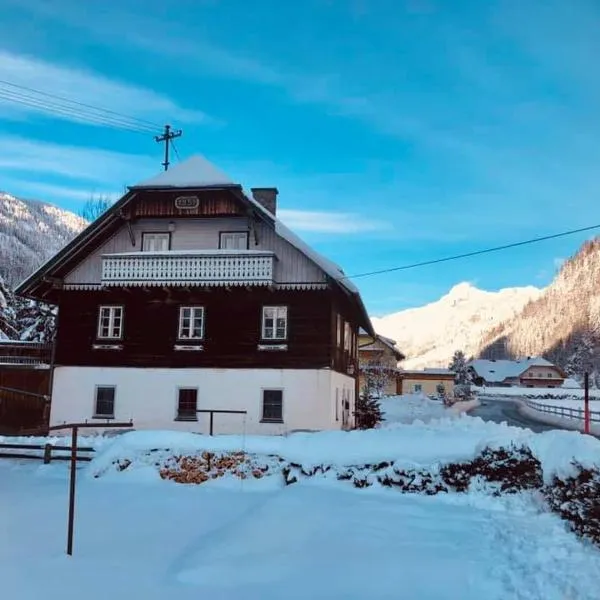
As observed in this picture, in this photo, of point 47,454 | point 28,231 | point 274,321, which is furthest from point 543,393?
point 28,231

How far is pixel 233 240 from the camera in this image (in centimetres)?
2698

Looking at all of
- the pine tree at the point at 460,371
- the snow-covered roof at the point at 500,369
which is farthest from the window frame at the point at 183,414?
the snow-covered roof at the point at 500,369

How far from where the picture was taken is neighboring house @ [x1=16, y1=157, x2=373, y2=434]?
2556cm

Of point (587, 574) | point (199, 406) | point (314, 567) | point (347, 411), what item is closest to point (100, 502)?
point (314, 567)

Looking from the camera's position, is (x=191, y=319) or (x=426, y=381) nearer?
(x=191, y=319)

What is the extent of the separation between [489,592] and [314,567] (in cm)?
246

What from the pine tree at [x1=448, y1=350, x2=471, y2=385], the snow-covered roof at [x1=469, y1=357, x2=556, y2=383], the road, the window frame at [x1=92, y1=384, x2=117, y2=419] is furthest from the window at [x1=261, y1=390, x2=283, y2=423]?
the snow-covered roof at [x1=469, y1=357, x2=556, y2=383]

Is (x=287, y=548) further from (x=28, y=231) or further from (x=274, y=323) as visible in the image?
(x=28, y=231)

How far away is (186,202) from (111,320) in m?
6.02

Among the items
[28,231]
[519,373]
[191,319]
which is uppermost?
[28,231]

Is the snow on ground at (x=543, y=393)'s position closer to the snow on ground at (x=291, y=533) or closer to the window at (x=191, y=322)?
the window at (x=191, y=322)

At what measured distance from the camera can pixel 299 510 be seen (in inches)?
513

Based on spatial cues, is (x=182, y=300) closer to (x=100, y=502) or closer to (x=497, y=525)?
(x=100, y=502)

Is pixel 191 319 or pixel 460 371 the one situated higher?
pixel 191 319
